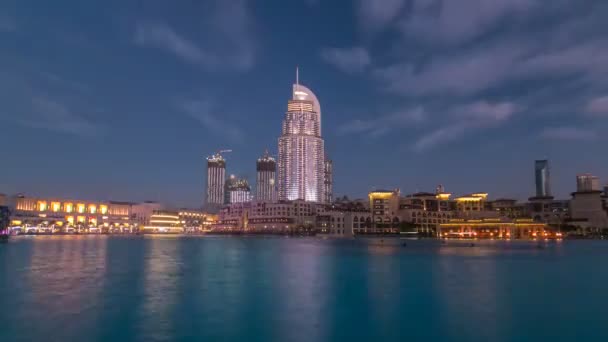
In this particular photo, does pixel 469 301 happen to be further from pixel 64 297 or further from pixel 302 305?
pixel 64 297

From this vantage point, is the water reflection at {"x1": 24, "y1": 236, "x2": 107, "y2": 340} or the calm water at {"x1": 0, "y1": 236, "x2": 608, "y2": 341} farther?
the water reflection at {"x1": 24, "y1": 236, "x2": 107, "y2": 340}

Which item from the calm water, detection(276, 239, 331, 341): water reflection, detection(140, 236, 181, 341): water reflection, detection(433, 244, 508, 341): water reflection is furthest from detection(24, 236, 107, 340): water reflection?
detection(433, 244, 508, 341): water reflection

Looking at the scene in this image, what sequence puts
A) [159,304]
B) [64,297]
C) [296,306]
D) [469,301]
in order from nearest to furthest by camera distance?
[159,304]
[296,306]
[64,297]
[469,301]

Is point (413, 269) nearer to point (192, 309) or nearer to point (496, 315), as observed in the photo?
point (496, 315)

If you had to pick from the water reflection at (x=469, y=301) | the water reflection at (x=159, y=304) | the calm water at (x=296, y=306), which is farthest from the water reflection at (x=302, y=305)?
the water reflection at (x=469, y=301)

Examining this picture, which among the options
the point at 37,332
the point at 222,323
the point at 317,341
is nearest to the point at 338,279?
the point at 222,323

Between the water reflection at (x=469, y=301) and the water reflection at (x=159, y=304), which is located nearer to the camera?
the water reflection at (x=159, y=304)

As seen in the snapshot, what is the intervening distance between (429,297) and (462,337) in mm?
12104

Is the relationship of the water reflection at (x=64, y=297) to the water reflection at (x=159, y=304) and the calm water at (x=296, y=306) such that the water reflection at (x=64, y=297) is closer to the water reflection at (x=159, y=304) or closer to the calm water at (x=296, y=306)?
the calm water at (x=296, y=306)

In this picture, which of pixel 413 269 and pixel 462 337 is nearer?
pixel 462 337

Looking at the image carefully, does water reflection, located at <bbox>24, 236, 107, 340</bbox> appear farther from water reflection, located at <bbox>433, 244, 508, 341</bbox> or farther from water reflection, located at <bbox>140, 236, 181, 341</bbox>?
water reflection, located at <bbox>433, 244, 508, 341</bbox>

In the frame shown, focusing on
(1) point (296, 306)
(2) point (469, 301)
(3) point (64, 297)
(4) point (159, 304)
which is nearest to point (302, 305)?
(1) point (296, 306)

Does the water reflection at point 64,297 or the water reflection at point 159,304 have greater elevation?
the water reflection at point 64,297

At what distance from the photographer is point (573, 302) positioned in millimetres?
33531
